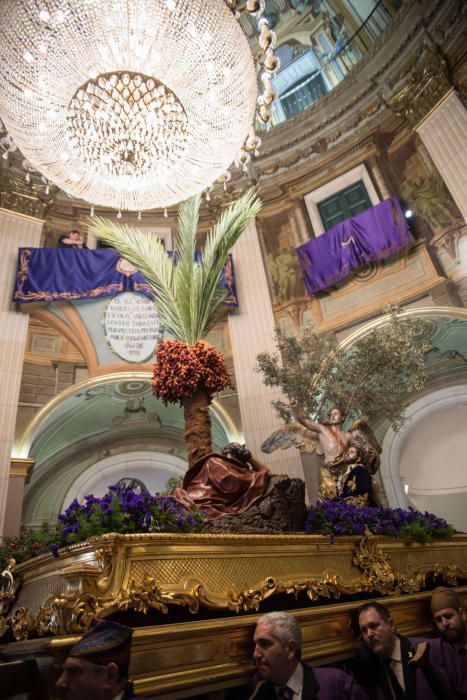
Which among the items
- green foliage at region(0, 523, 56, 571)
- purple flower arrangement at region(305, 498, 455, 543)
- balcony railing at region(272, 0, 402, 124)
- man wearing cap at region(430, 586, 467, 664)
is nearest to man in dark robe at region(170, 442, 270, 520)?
purple flower arrangement at region(305, 498, 455, 543)

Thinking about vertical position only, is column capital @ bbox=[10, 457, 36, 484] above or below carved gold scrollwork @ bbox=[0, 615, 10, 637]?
above

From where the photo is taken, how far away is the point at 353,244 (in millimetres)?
9117

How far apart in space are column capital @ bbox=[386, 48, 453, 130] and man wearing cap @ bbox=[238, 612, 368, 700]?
9383 millimetres

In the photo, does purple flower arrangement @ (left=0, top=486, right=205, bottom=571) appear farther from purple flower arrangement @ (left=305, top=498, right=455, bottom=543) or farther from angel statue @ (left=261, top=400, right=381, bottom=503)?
angel statue @ (left=261, top=400, right=381, bottom=503)

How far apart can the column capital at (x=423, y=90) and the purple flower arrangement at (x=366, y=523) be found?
781 cm

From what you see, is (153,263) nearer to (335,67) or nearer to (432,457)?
(432,457)

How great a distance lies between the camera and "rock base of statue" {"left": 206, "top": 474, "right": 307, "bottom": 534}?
2.90m

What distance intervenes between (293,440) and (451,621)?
4588 mm

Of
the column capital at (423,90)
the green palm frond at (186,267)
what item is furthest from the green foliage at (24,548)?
the column capital at (423,90)

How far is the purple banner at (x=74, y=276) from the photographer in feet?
28.9

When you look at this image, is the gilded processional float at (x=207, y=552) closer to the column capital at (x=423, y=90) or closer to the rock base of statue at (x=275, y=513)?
the rock base of statue at (x=275, y=513)

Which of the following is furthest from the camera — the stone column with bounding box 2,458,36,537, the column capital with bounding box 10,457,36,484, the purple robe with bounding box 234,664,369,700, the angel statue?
the column capital with bounding box 10,457,36,484

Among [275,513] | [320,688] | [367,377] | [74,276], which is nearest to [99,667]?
[320,688]

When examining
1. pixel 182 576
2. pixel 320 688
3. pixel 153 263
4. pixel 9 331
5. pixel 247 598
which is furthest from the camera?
pixel 9 331
